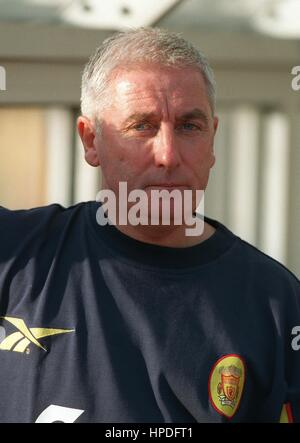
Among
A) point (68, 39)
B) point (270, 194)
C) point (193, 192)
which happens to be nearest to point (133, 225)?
point (193, 192)

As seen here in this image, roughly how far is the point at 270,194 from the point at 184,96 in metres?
2.77

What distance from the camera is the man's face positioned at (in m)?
2.36

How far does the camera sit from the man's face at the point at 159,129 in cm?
236

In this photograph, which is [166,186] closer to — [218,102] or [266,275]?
[266,275]

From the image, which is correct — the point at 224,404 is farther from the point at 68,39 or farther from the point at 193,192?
the point at 68,39

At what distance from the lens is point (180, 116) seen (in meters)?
2.37

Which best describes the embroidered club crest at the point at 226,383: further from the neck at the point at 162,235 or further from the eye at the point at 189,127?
the eye at the point at 189,127

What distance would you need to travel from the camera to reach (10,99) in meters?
4.66

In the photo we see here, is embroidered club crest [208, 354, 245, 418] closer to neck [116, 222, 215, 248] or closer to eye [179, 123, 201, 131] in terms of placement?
neck [116, 222, 215, 248]

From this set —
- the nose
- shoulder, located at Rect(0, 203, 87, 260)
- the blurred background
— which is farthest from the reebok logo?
the blurred background

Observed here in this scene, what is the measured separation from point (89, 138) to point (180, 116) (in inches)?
12.6

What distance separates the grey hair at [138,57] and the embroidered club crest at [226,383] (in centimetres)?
63

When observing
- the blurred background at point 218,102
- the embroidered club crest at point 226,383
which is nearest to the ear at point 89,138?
the embroidered club crest at point 226,383

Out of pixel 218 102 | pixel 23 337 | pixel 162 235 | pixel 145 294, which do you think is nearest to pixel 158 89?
Result: pixel 162 235
